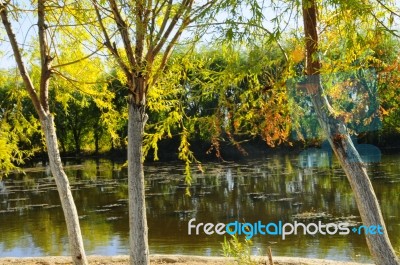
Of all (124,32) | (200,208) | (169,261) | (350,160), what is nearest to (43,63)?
(124,32)

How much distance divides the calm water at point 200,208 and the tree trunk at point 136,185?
2397 mm

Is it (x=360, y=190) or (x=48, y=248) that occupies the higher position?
(x=360, y=190)

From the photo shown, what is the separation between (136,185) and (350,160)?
2.10 metres

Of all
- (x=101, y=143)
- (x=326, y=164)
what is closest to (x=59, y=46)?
(x=326, y=164)

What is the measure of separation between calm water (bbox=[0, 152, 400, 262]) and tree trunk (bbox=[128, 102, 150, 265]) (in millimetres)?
2397

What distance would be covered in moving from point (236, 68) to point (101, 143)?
3894cm

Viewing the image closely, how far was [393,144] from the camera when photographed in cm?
3009

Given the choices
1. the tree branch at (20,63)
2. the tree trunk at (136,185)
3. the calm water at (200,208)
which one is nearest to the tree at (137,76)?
the tree trunk at (136,185)

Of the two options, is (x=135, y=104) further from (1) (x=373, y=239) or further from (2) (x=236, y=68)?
(1) (x=373, y=239)

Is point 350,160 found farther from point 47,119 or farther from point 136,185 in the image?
point 47,119

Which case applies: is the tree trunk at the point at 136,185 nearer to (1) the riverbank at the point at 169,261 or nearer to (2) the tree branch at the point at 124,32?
(2) the tree branch at the point at 124,32

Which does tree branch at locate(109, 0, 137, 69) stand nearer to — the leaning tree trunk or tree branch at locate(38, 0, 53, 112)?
tree branch at locate(38, 0, 53, 112)

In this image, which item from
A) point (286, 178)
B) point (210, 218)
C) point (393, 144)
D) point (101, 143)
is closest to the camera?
point (210, 218)

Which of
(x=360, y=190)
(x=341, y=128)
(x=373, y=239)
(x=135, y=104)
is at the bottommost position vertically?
(x=373, y=239)
